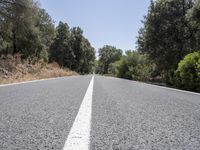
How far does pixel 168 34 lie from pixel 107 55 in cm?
10132

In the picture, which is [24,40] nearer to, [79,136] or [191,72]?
[191,72]

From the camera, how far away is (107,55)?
122 metres

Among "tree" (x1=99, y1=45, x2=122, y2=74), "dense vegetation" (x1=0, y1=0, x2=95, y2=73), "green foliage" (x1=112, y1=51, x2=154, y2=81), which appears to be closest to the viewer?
"dense vegetation" (x1=0, y1=0, x2=95, y2=73)

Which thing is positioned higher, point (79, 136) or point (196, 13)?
point (196, 13)

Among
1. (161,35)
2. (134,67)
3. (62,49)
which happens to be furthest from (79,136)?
(62,49)

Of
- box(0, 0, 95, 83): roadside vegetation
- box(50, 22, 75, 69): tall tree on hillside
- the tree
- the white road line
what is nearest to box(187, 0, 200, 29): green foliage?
box(0, 0, 95, 83): roadside vegetation

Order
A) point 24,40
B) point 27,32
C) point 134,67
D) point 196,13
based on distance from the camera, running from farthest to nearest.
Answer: point 134,67 → point 24,40 → point 27,32 → point 196,13

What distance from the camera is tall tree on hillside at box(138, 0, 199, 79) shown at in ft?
68.5

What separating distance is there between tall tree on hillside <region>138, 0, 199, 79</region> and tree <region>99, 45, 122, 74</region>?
3739 inches

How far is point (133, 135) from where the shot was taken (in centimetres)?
209

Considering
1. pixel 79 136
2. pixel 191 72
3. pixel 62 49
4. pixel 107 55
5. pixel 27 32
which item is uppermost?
pixel 107 55

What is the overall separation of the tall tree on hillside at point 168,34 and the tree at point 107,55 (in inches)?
3739

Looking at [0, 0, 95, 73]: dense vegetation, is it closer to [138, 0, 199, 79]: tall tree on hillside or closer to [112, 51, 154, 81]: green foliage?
[138, 0, 199, 79]: tall tree on hillside

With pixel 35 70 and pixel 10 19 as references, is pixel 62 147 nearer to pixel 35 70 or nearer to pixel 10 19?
pixel 35 70
